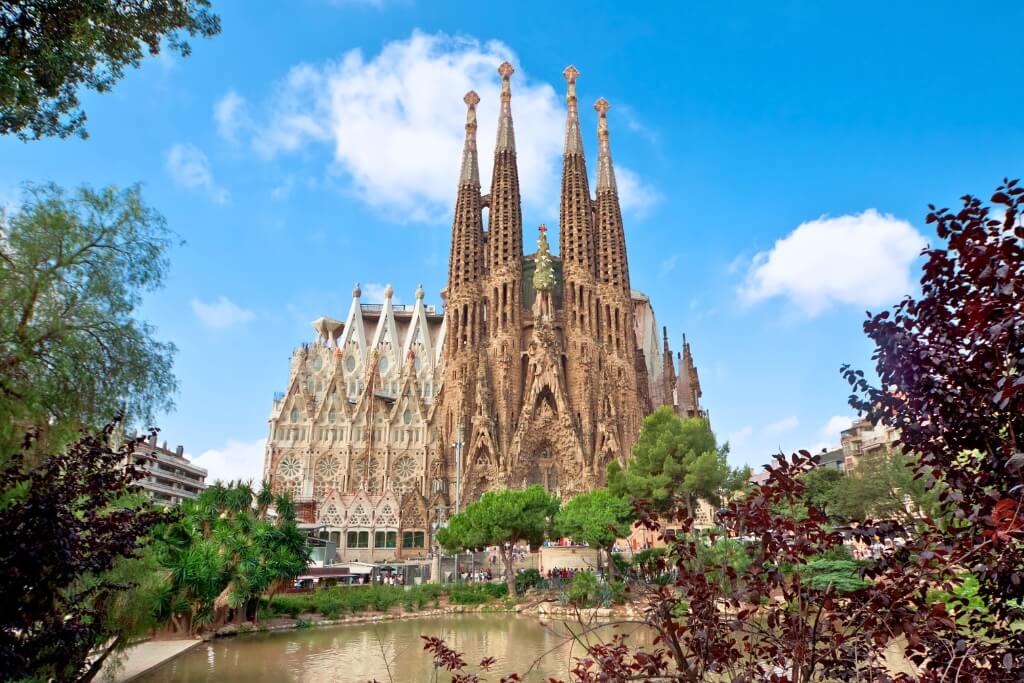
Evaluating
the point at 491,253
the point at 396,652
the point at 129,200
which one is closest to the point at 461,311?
the point at 491,253

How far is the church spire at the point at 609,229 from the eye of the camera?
1865 inches

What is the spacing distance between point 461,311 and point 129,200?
36.1 meters

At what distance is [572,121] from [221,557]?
43324 mm

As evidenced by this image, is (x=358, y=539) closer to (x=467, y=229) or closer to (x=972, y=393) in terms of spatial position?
(x=467, y=229)

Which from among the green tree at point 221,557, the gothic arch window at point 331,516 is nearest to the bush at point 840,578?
the green tree at point 221,557

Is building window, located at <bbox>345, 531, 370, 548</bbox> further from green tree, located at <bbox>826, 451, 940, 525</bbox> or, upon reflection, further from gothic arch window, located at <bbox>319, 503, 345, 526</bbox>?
green tree, located at <bbox>826, 451, 940, 525</bbox>

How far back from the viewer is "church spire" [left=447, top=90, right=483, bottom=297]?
4697 cm

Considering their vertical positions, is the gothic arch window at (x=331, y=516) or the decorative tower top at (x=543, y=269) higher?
the decorative tower top at (x=543, y=269)

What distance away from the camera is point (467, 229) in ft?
158

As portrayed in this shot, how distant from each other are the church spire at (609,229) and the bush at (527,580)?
24.1 meters

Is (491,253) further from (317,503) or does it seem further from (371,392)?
(317,503)

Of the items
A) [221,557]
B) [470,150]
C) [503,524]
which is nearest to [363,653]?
[221,557]

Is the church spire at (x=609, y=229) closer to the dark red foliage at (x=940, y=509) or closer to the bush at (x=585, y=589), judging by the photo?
the bush at (x=585, y=589)

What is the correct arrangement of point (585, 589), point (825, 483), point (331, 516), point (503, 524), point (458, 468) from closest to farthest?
1. point (585, 589)
2. point (503, 524)
3. point (825, 483)
4. point (458, 468)
5. point (331, 516)
